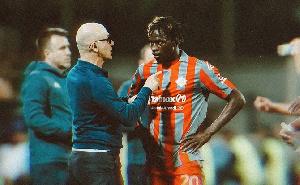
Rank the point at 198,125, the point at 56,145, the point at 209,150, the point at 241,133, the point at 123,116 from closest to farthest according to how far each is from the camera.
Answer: the point at 123,116, the point at 198,125, the point at 56,145, the point at 209,150, the point at 241,133

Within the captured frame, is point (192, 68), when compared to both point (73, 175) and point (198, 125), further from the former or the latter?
point (73, 175)

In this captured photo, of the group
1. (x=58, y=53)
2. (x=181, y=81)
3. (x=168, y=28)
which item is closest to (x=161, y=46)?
(x=168, y=28)

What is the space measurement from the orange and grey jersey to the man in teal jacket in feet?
3.20

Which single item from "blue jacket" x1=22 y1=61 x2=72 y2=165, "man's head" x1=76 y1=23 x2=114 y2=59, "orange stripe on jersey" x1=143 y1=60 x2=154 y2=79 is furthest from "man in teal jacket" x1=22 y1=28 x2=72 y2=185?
"man's head" x1=76 y1=23 x2=114 y2=59

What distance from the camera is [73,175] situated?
3312 millimetres

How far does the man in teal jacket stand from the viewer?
4.26 m

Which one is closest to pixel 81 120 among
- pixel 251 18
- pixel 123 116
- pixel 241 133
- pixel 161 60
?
pixel 123 116

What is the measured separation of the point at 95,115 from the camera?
3.29 meters

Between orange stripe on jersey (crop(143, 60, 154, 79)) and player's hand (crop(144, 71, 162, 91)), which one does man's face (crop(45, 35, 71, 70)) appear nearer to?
orange stripe on jersey (crop(143, 60, 154, 79))

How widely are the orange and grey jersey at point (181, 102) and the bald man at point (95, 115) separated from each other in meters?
0.41

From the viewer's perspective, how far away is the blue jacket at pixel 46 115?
14.0ft

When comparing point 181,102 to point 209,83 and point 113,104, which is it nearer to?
point 209,83

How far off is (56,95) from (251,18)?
5108 mm

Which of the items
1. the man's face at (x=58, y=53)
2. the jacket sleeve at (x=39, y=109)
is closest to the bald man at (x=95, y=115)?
the jacket sleeve at (x=39, y=109)
